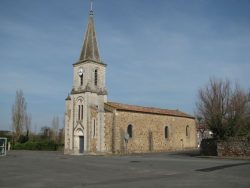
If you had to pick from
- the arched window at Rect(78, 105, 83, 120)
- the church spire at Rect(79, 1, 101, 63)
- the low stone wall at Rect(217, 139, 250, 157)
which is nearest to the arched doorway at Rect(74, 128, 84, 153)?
the arched window at Rect(78, 105, 83, 120)

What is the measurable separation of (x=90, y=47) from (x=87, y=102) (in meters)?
7.40

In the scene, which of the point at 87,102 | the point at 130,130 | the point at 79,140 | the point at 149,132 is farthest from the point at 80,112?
the point at 149,132

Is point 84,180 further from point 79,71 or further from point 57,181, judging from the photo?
point 79,71

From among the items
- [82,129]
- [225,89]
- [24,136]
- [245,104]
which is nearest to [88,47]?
[82,129]

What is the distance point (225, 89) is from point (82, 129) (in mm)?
17199

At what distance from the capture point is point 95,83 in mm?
38125

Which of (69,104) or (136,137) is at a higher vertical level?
(69,104)

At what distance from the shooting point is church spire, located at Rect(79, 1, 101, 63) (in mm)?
38266

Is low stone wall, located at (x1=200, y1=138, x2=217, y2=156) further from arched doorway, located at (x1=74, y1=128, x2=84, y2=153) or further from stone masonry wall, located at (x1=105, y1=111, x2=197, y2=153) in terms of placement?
arched doorway, located at (x1=74, y1=128, x2=84, y2=153)

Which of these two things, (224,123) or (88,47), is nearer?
(224,123)

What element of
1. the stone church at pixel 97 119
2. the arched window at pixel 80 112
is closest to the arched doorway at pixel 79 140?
the stone church at pixel 97 119

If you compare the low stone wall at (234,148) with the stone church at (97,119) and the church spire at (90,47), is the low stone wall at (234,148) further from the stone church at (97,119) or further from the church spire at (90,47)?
the church spire at (90,47)

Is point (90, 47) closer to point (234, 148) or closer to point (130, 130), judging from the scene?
point (130, 130)

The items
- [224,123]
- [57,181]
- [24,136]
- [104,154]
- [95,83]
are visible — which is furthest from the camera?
[24,136]
